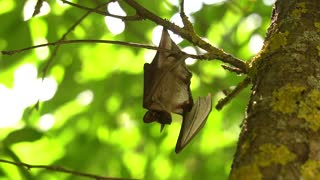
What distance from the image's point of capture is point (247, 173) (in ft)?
3.15

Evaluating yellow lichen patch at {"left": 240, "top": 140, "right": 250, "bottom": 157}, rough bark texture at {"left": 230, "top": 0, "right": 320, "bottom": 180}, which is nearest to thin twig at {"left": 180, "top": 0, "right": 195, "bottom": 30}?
rough bark texture at {"left": 230, "top": 0, "right": 320, "bottom": 180}

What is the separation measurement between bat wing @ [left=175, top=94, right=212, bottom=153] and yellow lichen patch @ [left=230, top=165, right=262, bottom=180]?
57 centimetres

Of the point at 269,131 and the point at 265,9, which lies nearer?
the point at 269,131

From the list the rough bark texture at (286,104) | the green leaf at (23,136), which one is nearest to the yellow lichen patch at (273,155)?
the rough bark texture at (286,104)

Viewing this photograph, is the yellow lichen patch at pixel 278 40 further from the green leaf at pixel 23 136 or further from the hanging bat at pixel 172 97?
the green leaf at pixel 23 136

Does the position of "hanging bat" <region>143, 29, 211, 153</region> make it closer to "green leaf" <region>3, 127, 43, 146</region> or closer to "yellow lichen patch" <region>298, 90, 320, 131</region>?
"yellow lichen patch" <region>298, 90, 320, 131</region>

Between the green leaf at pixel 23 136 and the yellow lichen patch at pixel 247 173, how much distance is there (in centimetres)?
123

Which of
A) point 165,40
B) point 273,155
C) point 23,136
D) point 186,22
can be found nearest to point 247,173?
point 273,155

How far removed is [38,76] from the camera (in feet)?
8.79

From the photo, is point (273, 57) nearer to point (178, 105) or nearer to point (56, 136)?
point (178, 105)

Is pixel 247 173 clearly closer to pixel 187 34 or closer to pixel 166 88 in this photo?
pixel 187 34

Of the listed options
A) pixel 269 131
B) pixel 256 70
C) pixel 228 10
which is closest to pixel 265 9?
pixel 228 10

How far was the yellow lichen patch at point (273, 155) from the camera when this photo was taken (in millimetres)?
966

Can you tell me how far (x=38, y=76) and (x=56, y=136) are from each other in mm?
391
